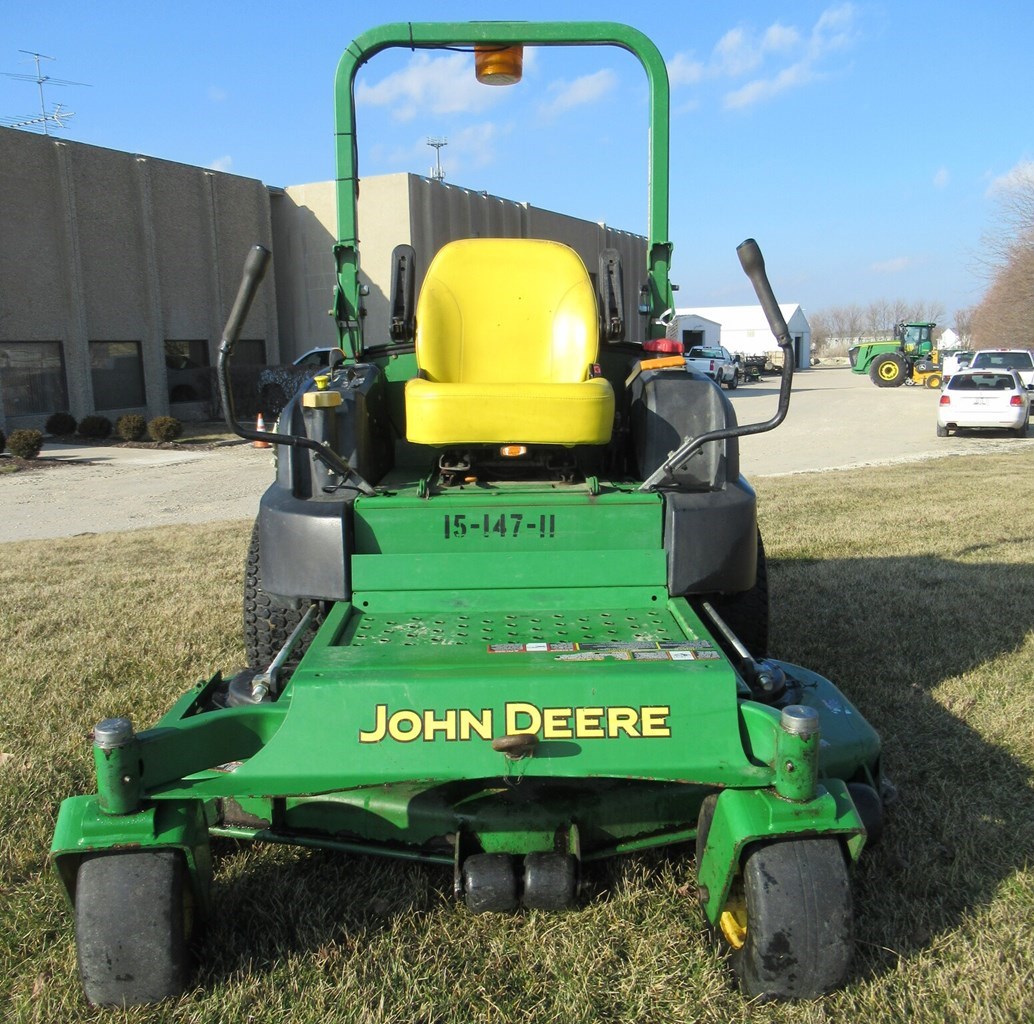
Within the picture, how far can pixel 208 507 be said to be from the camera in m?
10.3

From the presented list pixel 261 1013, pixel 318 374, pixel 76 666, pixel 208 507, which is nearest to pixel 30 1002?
pixel 261 1013

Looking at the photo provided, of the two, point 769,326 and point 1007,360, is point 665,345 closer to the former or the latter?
point 769,326

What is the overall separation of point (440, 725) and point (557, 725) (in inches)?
10.1

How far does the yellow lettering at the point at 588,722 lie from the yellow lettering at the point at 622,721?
20 mm

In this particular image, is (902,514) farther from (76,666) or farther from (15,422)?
(15,422)

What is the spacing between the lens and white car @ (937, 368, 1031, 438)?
16859mm

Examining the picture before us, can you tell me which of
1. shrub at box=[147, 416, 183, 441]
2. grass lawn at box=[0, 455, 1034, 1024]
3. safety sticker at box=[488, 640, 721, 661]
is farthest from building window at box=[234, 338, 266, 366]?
safety sticker at box=[488, 640, 721, 661]

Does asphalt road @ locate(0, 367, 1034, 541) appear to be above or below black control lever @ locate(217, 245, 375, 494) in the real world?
below

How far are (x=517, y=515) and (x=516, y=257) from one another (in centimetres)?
130

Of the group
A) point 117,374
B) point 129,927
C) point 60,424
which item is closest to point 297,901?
point 129,927

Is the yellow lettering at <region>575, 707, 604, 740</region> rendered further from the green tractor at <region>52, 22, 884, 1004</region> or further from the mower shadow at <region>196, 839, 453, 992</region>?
the mower shadow at <region>196, 839, 453, 992</region>

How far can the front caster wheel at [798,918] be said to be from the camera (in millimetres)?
2066

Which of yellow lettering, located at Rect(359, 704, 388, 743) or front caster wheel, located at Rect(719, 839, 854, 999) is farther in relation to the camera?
yellow lettering, located at Rect(359, 704, 388, 743)

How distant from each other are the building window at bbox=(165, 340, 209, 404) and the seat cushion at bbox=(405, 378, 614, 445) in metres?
19.5
